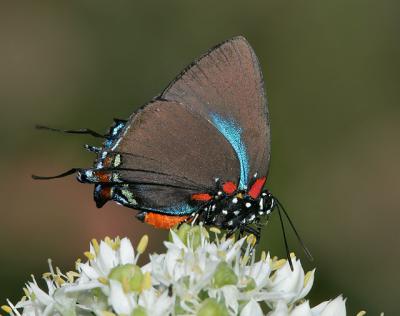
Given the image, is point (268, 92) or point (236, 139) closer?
point (236, 139)

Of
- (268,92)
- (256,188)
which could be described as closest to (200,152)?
(256,188)

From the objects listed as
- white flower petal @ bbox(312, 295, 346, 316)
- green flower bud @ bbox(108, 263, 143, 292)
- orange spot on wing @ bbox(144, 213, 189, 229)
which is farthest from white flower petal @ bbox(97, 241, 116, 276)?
white flower petal @ bbox(312, 295, 346, 316)

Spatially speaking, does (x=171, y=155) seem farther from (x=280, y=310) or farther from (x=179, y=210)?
(x=280, y=310)

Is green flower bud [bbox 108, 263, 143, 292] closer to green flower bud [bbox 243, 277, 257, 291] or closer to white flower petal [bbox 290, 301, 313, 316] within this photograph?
green flower bud [bbox 243, 277, 257, 291]

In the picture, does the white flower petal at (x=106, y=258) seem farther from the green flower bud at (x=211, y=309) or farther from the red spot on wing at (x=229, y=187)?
the red spot on wing at (x=229, y=187)

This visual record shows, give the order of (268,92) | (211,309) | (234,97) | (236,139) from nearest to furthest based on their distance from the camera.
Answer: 1. (211,309)
2. (234,97)
3. (236,139)
4. (268,92)

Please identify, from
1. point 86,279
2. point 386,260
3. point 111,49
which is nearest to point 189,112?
point 86,279

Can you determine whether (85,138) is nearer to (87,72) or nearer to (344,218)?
(87,72)

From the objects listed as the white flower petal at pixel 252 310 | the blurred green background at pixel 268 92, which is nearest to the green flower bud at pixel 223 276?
the white flower petal at pixel 252 310
